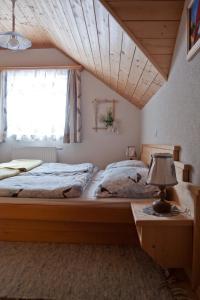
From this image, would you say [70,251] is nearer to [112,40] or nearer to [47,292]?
[47,292]

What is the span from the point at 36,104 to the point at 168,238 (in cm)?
363

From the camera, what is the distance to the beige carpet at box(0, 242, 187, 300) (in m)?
1.50

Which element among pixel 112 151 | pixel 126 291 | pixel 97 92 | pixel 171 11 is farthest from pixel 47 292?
pixel 97 92

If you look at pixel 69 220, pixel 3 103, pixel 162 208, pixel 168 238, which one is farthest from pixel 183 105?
pixel 3 103

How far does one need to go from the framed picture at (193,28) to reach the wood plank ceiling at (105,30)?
18cm

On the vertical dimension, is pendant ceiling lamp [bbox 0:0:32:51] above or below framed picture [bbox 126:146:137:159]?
above

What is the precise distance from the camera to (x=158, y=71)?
217cm

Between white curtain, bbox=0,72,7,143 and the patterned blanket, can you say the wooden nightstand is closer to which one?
the patterned blanket

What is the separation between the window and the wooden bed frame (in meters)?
2.45

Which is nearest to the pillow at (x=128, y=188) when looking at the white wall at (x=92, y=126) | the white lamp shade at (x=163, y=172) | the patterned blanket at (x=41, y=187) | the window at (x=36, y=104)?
the patterned blanket at (x=41, y=187)

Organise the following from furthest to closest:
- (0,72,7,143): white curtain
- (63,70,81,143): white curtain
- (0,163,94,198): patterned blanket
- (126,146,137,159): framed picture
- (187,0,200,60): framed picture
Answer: (0,72,7,143): white curtain → (63,70,81,143): white curtain → (126,146,137,159): framed picture → (0,163,94,198): patterned blanket → (187,0,200,60): framed picture

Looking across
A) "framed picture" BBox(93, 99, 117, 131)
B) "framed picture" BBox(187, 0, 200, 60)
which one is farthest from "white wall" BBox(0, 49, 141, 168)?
"framed picture" BBox(187, 0, 200, 60)

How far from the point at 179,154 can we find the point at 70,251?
3.82 ft

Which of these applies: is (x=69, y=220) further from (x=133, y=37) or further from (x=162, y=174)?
(x=133, y=37)
